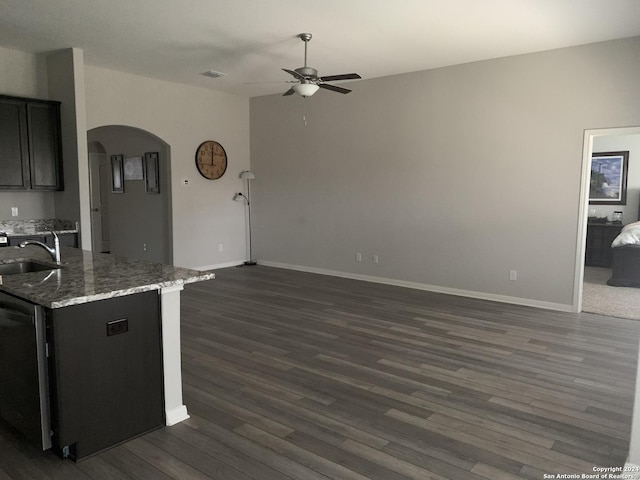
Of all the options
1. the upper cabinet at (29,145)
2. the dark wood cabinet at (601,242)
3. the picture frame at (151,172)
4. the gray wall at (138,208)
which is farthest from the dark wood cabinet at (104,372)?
the dark wood cabinet at (601,242)

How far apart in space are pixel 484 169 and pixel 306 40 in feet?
8.86

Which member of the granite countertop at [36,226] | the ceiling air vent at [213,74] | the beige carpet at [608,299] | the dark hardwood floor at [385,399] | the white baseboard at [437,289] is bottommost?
the dark hardwood floor at [385,399]

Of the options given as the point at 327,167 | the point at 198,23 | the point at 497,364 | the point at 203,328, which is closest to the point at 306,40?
the point at 198,23

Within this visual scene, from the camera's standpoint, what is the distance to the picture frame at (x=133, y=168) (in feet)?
26.1

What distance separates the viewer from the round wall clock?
25.0ft

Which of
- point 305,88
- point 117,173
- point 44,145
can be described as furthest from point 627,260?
point 117,173

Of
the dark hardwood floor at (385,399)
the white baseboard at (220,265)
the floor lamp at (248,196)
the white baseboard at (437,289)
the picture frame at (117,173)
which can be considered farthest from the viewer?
the picture frame at (117,173)

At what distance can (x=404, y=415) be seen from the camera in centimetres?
287

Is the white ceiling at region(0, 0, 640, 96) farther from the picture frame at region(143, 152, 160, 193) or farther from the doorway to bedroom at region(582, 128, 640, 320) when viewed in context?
the doorway to bedroom at region(582, 128, 640, 320)

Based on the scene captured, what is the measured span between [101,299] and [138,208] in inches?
244

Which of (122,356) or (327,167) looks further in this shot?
(327,167)

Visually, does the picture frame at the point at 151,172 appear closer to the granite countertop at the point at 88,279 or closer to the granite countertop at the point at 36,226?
the granite countertop at the point at 36,226

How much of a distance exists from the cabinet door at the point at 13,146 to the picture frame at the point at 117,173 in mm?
3047

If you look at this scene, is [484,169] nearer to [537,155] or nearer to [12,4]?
[537,155]
